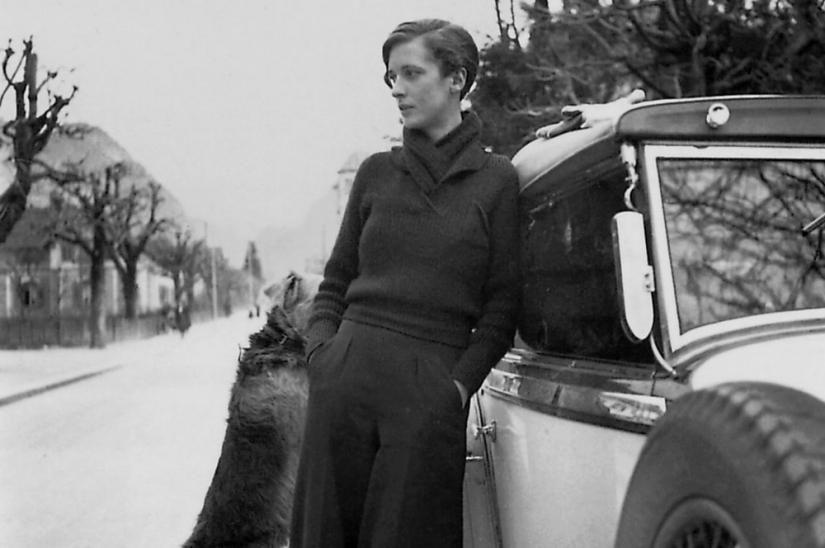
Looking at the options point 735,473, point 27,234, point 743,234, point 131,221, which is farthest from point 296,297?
point 27,234

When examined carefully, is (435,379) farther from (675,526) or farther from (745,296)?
(675,526)

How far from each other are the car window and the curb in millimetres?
16823

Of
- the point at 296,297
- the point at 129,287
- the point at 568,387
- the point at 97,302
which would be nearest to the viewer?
the point at 568,387

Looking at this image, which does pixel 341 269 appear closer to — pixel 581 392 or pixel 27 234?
pixel 581 392

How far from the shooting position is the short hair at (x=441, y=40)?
2.68 m

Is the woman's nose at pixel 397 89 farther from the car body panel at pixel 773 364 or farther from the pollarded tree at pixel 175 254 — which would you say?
the pollarded tree at pixel 175 254

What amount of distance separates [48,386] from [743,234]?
21054mm

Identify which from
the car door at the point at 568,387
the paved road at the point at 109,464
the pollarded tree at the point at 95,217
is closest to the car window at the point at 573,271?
the car door at the point at 568,387

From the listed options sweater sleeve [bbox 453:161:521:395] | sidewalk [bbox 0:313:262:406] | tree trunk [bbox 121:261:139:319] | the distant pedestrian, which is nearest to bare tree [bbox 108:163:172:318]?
tree trunk [bbox 121:261:139:319]

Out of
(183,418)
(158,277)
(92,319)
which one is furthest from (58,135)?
(158,277)

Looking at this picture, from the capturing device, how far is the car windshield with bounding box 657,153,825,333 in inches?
83.4

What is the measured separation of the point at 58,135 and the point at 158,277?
217 ft

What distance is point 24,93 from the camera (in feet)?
48.6

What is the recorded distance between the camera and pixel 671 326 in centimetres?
205
